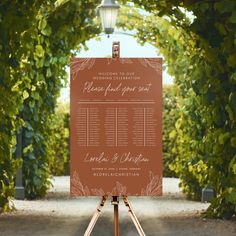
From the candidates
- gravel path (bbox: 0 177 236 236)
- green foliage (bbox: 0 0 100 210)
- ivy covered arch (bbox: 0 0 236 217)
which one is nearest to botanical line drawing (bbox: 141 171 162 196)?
gravel path (bbox: 0 177 236 236)

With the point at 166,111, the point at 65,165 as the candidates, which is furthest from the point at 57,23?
the point at 65,165

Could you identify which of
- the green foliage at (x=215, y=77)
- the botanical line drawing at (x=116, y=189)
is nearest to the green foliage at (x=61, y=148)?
the green foliage at (x=215, y=77)

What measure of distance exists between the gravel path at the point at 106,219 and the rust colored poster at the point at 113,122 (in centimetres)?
154

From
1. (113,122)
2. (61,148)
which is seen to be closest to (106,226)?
(113,122)

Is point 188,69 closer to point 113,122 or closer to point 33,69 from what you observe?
point 33,69

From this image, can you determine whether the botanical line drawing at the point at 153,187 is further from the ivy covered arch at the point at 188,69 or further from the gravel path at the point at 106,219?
the ivy covered arch at the point at 188,69

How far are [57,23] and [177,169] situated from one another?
358 centimetres

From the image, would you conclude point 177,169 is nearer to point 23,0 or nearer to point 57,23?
point 57,23

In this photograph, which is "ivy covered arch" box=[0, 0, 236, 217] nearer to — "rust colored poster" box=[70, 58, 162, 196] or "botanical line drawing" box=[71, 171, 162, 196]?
"rust colored poster" box=[70, 58, 162, 196]

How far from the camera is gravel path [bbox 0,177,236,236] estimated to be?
8477mm

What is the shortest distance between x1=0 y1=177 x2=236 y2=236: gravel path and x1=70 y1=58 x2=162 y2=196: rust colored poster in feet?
5.04

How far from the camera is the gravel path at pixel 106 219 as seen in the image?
8477 mm

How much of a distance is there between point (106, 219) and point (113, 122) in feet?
9.95

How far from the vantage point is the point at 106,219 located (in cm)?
962
